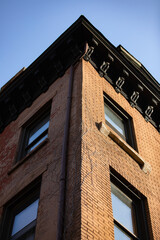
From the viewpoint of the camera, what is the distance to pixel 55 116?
9797 mm

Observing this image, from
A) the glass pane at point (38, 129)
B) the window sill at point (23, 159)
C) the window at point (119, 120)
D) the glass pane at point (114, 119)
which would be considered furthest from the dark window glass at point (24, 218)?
the glass pane at point (114, 119)

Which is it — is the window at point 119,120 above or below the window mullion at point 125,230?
above

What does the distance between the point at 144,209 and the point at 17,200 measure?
3.10m

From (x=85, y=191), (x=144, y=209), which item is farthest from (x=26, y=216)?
(x=144, y=209)

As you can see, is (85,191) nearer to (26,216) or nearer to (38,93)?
(26,216)

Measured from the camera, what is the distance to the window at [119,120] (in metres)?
11.0

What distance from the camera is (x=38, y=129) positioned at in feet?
36.2

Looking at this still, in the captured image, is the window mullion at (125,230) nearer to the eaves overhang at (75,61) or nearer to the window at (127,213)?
the window at (127,213)

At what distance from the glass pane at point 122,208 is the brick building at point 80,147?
A: 0.10ft

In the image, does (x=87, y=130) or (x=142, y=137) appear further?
(x=142, y=137)

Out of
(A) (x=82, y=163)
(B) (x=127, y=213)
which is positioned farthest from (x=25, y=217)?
(B) (x=127, y=213)

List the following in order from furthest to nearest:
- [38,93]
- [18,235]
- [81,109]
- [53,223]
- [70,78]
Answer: [38,93], [70,78], [81,109], [18,235], [53,223]

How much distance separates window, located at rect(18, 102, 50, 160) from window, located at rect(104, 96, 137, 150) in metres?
1.92

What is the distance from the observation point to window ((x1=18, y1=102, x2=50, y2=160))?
10492 millimetres
